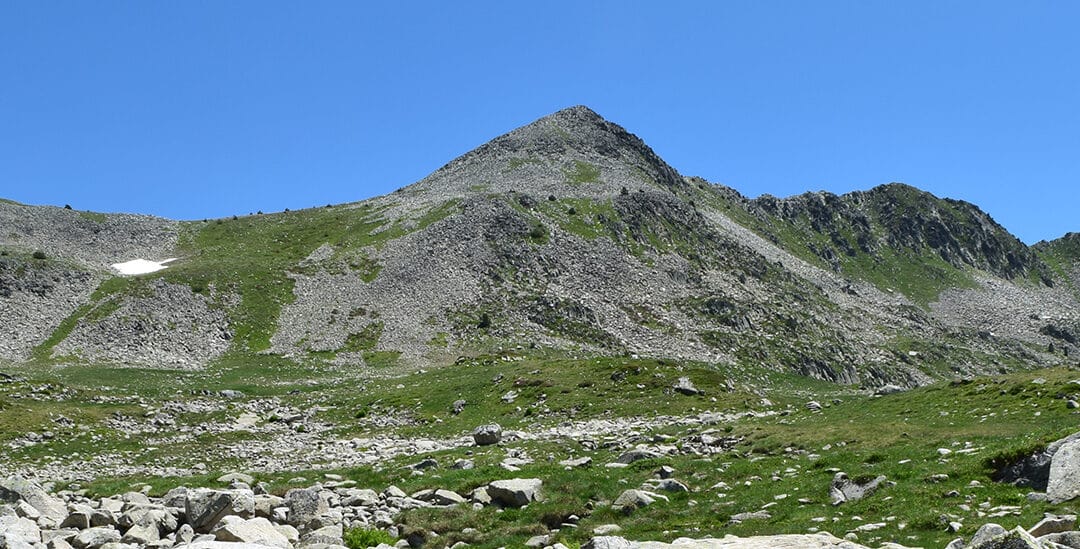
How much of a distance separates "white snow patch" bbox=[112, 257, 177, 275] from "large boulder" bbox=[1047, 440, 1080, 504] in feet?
392

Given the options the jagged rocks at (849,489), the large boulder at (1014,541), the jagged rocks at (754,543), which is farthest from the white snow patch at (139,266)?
the large boulder at (1014,541)

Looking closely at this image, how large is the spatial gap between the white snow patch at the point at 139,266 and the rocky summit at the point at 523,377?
1.54 metres

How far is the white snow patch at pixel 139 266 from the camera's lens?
372ft

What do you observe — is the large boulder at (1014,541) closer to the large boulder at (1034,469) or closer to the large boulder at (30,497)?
the large boulder at (1034,469)

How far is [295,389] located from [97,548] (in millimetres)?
49358

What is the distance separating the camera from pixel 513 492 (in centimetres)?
2280

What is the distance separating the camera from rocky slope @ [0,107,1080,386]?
90375mm

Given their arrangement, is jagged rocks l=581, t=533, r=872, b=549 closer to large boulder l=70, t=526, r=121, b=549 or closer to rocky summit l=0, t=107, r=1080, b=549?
rocky summit l=0, t=107, r=1080, b=549

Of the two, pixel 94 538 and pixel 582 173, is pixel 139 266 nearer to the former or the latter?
pixel 582 173

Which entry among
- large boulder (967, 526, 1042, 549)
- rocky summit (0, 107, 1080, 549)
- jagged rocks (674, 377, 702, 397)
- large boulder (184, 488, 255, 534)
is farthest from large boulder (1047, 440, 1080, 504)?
jagged rocks (674, 377, 702, 397)

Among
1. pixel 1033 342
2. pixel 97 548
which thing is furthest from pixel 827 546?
pixel 1033 342

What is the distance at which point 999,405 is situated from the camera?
35.3 meters

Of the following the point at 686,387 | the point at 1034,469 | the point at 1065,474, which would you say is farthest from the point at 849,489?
the point at 686,387

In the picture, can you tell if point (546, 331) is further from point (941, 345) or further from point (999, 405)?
point (941, 345)
